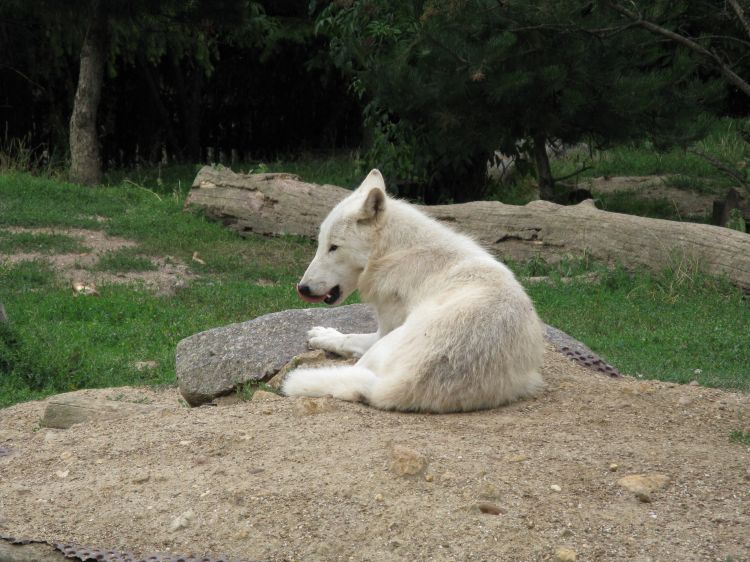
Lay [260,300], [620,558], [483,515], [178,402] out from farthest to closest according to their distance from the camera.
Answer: [260,300]
[178,402]
[483,515]
[620,558]

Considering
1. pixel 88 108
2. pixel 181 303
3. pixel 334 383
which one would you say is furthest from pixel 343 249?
pixel 88 108

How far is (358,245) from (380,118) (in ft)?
36.3

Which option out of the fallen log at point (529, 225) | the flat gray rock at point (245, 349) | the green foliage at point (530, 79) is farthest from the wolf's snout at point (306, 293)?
the green foliage at point (530, 79)

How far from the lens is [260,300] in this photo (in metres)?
11.4

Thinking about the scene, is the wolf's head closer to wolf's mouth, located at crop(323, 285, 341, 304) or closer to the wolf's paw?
wolf's mouth, located at crop(323, 285, 341, 304)

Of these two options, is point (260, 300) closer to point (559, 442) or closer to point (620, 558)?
point (559, 442)

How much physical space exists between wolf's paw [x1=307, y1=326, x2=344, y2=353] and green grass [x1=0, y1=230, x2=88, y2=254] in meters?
7.09

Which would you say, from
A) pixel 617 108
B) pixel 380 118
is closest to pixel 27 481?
pixel 617 108

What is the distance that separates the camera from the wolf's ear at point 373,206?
623 cm

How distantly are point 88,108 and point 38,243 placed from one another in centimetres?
517

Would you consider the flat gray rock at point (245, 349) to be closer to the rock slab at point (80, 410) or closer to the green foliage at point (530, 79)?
the rock slab at point (80, 410)

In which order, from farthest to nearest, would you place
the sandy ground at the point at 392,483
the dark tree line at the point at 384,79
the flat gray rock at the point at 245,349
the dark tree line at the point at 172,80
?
the dark tree line at the point at 172,80 < the dark tree line at the point at 384,79 < the flat gray rock at the point at 245,349 < the sandy ground at the point at 392,483

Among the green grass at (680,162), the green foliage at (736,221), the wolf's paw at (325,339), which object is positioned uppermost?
the green grass at (680,162)

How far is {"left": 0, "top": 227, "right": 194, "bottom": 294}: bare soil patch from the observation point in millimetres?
12156
